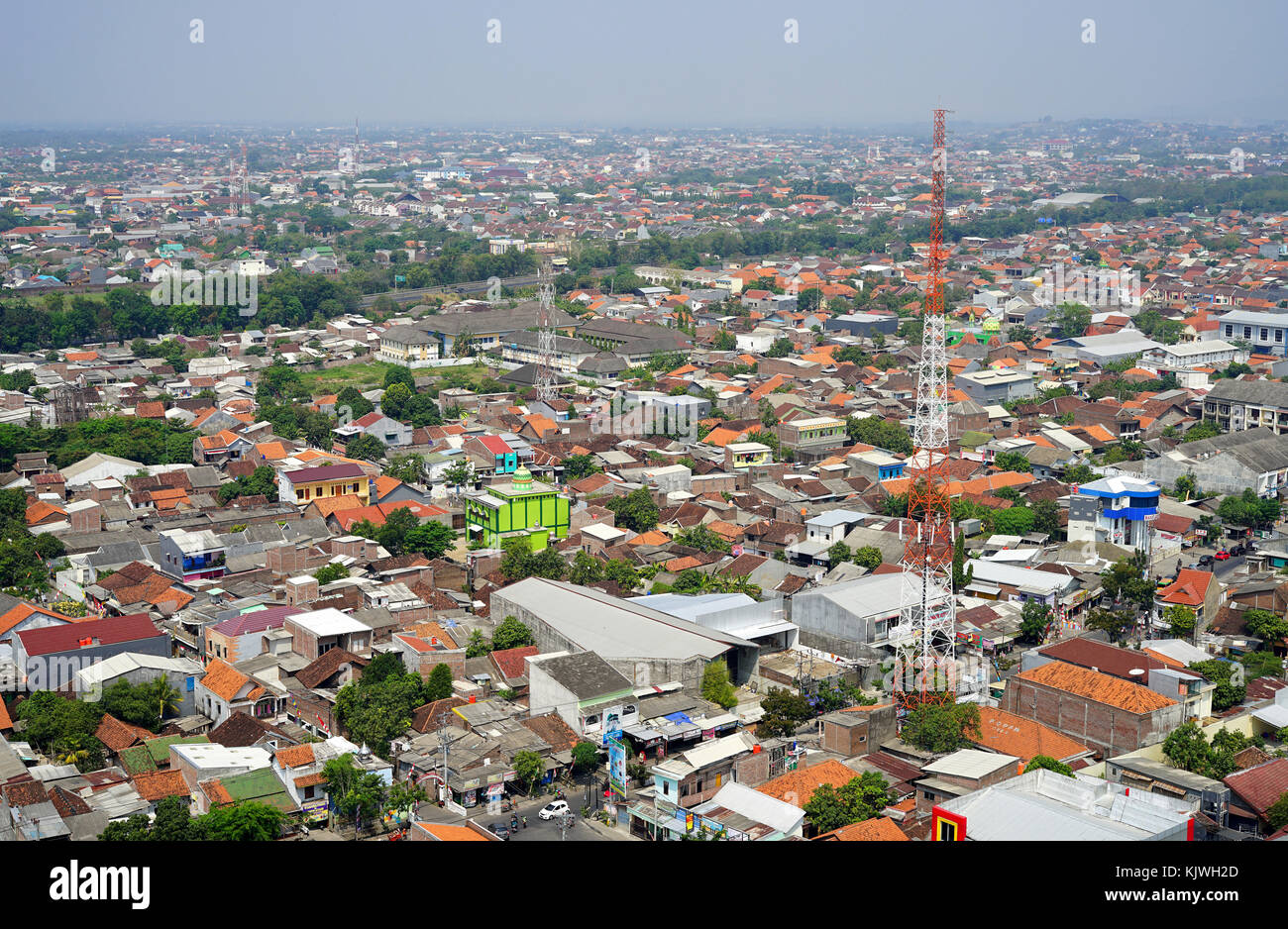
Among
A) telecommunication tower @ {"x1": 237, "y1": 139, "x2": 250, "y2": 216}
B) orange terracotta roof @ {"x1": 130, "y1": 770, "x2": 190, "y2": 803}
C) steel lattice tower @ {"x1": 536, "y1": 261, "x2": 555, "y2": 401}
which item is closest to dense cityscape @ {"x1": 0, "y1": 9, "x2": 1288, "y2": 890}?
orange terracotta roof @ {"x1": 130, "y1": 770, "x2": 190, "y2": 803}

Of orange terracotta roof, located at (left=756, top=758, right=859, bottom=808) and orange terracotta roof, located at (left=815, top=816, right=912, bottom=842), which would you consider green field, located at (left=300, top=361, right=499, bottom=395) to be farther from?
orange terracotta roof, located at (left=815, top=816, right=912, bottom=842)

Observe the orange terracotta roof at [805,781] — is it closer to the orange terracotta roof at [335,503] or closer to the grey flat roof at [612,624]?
the grey flat roof at [612,624]

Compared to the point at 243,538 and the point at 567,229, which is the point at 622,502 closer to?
the point at 243,538

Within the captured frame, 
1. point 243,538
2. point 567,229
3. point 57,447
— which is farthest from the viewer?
point 567,229

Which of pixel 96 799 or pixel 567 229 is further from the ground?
pixel 567 229

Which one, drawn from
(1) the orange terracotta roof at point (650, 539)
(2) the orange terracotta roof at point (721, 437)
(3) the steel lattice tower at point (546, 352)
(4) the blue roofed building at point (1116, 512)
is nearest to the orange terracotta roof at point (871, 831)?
(1) the orange terracotta roof at point (650, 539)

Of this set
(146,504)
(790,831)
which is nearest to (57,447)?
(146,504)

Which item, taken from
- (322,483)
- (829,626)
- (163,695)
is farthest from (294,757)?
(322,483)
